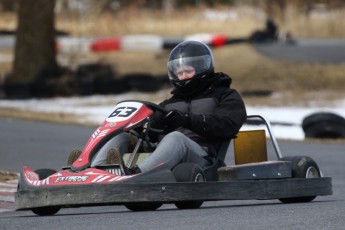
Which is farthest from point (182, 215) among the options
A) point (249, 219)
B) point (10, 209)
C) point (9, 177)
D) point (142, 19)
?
point (142, 19)

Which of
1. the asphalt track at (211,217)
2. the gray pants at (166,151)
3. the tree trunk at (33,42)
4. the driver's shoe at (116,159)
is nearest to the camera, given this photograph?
the asphalt track at (211,217)

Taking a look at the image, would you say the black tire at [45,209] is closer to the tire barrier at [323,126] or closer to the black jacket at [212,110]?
the black jacket at [212,110]

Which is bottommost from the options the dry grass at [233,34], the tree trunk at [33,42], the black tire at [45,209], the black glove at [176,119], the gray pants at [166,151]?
the dry grass at [233,34]

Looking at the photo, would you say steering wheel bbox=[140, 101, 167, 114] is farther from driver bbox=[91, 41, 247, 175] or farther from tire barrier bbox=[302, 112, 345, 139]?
tire barrier bbox=[302, 112, 345, 139]

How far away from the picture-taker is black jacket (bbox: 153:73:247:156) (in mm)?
8711

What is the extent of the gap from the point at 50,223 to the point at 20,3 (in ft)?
57.9

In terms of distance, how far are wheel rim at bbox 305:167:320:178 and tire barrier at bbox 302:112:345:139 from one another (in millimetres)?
5967

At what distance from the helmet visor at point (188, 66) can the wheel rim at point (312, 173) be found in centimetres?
118

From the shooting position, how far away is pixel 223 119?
8.78m

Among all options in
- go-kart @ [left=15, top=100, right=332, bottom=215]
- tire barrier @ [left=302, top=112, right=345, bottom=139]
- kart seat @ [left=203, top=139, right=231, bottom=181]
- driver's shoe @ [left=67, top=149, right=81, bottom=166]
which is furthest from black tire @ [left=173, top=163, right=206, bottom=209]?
tire barrier @ [left=302, top=112, right=345, bottom=139]

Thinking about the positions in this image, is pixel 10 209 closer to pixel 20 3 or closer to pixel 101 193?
pixel 101 193

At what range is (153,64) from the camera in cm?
2905

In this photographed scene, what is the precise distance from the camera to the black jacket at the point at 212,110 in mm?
8711

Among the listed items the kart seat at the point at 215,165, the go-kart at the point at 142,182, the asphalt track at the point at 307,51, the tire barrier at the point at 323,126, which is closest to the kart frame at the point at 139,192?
the go-kart at the point at 142,182
